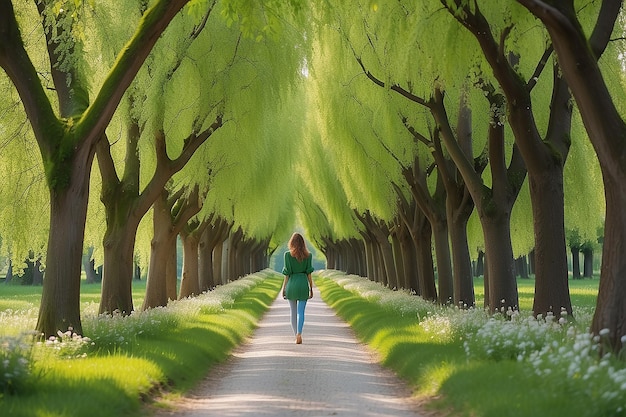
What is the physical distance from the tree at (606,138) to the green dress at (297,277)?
6.85 meters

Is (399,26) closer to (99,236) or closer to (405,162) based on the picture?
(405,162)

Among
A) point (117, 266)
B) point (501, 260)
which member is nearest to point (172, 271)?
point (117, 266)

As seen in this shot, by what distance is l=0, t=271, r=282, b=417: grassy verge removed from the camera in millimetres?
7691

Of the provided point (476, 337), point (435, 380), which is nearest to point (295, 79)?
point (476, 337)

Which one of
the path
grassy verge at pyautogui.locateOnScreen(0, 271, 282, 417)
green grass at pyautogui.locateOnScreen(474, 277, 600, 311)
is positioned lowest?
the path

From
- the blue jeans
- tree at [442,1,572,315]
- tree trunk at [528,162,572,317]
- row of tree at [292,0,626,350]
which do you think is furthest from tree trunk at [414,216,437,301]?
tree trunk at [528,162,572,317]

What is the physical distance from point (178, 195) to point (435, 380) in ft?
46.9

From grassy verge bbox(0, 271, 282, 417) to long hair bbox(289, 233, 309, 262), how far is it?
202 cm

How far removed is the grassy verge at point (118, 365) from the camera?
769 cm

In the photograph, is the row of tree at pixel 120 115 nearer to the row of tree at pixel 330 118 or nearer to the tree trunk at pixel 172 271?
the row of tree at pixel 330 118

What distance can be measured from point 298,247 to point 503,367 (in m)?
6.76

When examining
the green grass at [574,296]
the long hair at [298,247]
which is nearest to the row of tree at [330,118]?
the long hair at [298,247]

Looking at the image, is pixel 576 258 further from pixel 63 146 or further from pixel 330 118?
pixel 63 146

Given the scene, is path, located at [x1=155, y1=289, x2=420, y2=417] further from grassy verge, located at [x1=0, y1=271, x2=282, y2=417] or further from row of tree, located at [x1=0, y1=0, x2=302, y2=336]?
row of tree, located at [x1=0, y1=0, x2=302, y2=336]
